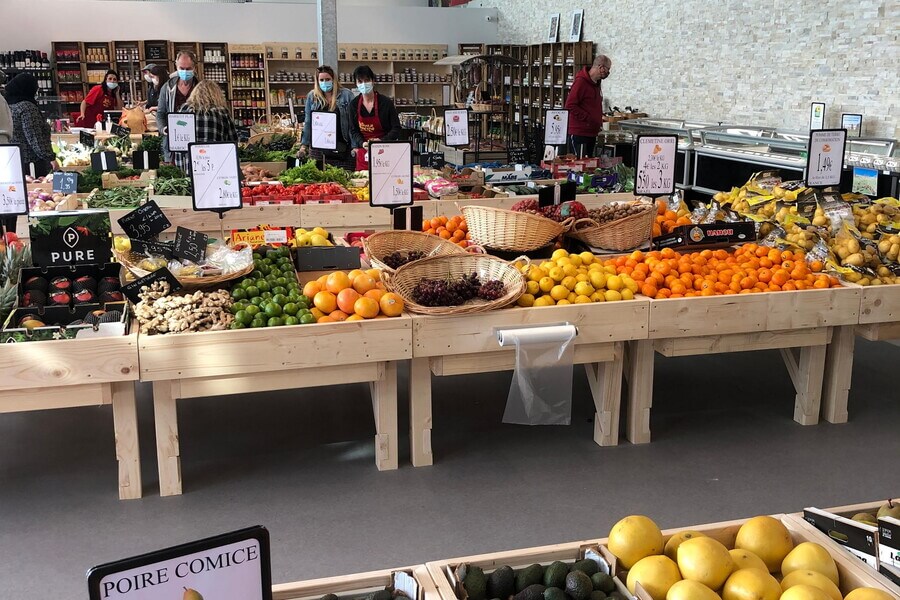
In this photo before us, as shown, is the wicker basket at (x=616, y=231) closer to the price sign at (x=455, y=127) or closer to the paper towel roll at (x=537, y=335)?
the paper towel roll at (x=537, y=335)

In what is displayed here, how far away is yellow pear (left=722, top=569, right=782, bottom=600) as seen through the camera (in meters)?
1.87

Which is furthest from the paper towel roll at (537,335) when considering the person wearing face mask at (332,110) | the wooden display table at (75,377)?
the person wearing face mask at (332,110)

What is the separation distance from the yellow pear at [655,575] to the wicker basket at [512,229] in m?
2.80

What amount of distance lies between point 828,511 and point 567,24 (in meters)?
13.2

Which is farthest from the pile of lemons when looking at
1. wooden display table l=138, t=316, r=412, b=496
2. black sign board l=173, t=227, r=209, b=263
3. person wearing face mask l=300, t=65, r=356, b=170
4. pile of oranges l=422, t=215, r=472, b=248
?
person wearing face mask l=300, t=65, r=356, b=170

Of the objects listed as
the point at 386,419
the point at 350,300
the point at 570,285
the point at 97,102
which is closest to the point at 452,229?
the point at 570,285

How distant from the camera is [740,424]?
14.6ft

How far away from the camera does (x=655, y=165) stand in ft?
16.8

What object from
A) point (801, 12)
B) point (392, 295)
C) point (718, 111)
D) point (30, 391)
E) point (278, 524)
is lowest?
point (278, 524)

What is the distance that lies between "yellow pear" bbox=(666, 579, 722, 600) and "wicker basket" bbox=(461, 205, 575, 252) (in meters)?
2.93

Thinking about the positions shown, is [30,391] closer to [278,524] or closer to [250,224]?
[278,524]

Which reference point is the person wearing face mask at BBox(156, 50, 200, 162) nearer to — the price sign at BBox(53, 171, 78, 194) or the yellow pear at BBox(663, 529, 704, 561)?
the price sign at BBox(53, 171, 78, 194)

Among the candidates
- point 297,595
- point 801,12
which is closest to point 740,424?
point 297,595

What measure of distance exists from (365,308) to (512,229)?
1.21m
